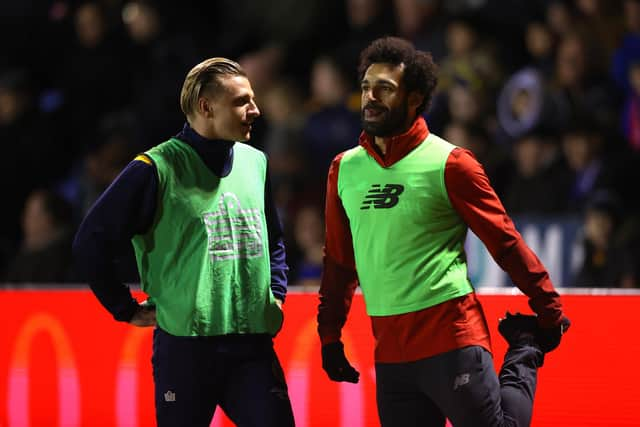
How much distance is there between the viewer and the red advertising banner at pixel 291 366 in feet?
16.9

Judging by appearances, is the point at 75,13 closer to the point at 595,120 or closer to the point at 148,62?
the point at 148,62

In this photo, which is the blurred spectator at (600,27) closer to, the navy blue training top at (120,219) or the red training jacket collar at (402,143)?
the red training jacket collar at (402,143)

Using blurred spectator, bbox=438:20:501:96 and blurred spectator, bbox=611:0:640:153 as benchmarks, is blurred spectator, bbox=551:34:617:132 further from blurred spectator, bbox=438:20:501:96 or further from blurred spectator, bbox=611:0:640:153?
blurred spectator, bbox=438:20:501:96

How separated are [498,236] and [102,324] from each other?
287 centimetres

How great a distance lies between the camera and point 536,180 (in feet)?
29.3

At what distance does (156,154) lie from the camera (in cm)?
448

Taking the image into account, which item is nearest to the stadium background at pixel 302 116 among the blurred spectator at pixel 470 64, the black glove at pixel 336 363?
the blurred spectator at pixel 470 64

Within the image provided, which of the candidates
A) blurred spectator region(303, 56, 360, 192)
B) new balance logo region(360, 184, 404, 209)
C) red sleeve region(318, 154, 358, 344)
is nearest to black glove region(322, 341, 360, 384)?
red sleeve region(318, 154, 358, 344)

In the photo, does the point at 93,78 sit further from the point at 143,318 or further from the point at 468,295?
the point at 468,295

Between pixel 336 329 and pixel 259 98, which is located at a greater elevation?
pixel 259 98

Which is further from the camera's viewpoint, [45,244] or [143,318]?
[45,244]

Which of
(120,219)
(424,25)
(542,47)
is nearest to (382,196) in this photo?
(120,219)

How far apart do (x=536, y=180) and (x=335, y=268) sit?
4613mm

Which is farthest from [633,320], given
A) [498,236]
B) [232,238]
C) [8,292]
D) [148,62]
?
[148,62]
